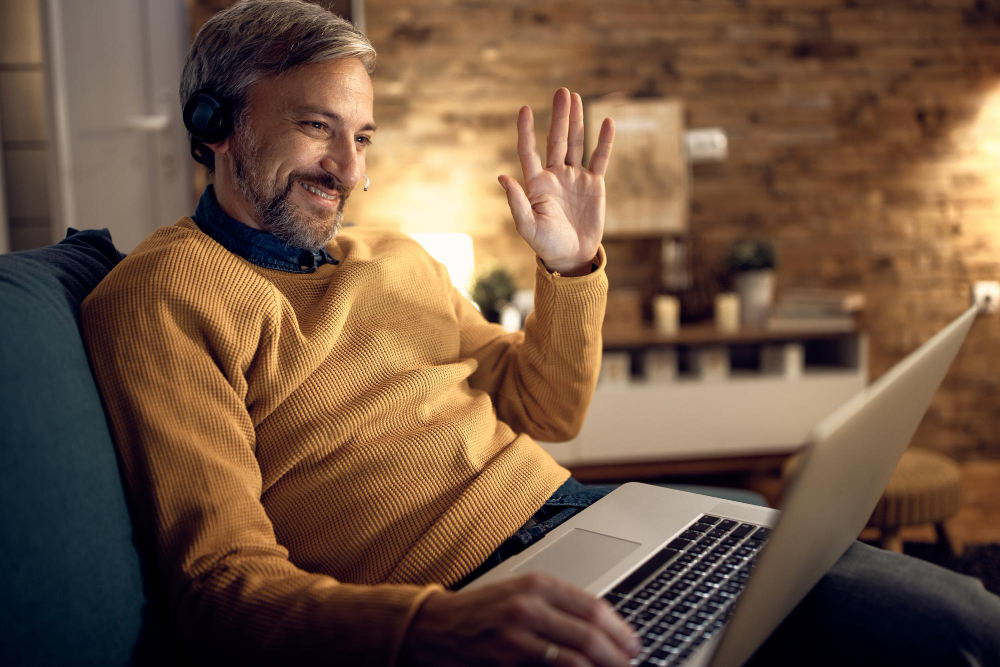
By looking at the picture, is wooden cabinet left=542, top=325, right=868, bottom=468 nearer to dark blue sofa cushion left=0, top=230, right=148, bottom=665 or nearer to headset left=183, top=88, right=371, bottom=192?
headset left=183, top=88, right=371, bottom=192

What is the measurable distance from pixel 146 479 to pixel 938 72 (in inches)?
134

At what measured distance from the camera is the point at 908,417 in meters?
0.76

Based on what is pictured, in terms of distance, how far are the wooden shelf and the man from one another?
4.39 ft

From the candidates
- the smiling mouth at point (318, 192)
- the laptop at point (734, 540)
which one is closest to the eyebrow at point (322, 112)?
the smiling mouth at point (318, 192)

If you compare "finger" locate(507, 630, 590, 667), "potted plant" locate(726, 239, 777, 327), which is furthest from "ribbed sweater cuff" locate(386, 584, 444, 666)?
"potted plant" locate(726, 239, 777, 327)

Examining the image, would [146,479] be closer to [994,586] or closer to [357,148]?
[357,148]

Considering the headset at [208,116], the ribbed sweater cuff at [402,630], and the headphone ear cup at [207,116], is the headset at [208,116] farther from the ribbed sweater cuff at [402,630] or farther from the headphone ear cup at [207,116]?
the ribbed sweater cuff at [402,630]

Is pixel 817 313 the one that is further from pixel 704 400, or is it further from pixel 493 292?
pixel 493 292

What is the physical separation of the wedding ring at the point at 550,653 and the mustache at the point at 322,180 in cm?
78

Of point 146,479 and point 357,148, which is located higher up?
point 357,148

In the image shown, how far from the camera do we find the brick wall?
2896 mm

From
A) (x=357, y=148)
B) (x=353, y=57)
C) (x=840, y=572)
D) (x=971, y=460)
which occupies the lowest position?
(x=971, y=460)

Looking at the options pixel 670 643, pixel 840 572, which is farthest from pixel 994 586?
pixel 670 643

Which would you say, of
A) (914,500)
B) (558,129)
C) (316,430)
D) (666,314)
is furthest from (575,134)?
Result: (666,314)
